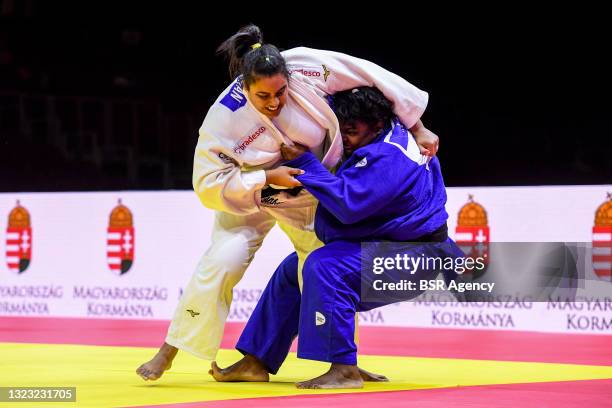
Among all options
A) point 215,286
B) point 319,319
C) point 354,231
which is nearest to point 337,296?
point 319,319

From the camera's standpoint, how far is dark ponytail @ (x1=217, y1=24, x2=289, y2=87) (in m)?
3.61

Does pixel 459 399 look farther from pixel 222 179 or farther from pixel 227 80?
pixel 227 80

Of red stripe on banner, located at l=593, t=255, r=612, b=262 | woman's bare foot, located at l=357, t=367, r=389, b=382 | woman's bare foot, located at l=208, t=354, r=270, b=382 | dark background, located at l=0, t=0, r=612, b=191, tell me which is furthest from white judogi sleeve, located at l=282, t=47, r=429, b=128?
dark background, located at l=0, t=0, r=612, b=191

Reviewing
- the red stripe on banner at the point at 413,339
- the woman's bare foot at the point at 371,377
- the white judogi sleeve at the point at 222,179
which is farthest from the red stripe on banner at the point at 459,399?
the red stripe on banner at the point at 413,339

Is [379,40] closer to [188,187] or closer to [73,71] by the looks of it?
[188,187]

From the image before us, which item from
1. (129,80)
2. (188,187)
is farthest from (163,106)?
(188,187)

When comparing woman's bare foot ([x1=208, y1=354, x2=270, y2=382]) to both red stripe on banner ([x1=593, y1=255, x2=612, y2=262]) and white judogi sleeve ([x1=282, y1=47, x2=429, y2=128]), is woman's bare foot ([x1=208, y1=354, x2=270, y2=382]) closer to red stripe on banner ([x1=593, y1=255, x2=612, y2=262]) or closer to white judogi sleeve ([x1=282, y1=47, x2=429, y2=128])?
white judogi sleeve ([x1=282, y1=47, x2=429, y2=128])

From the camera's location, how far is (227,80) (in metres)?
12.4

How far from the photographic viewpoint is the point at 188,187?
11516 millimetres

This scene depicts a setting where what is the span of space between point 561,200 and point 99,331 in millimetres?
3156

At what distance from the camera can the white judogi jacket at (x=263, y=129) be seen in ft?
12.3

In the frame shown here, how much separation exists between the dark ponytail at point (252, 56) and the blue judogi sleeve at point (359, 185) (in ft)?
1.25

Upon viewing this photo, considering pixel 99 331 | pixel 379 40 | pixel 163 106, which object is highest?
pixel 379 40

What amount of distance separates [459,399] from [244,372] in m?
1.03
